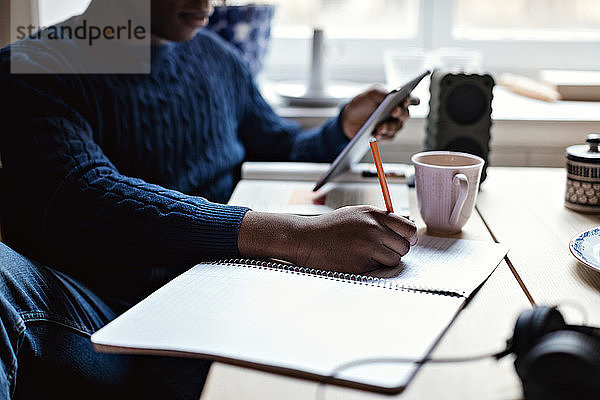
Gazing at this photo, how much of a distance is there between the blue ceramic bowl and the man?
0.34 m

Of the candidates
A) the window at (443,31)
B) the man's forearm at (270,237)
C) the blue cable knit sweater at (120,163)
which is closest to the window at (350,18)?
the window at (443,31)

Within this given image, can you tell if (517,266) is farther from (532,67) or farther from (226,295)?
(532,67)

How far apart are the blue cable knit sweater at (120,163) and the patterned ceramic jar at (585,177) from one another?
492 mm

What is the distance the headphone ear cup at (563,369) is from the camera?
497 millimetres

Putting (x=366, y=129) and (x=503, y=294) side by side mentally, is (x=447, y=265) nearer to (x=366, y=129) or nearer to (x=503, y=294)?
(x=503, y=294)

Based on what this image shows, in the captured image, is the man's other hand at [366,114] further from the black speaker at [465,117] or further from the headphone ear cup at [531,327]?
the headphone ear cup at [531,327]

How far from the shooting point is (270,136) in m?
1.55

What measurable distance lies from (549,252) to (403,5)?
126cm

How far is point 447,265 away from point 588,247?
0.19m

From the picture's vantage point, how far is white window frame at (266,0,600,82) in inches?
76.2

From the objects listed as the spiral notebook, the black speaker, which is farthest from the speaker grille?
the spiral notebook

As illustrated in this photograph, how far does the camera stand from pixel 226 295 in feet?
2.28

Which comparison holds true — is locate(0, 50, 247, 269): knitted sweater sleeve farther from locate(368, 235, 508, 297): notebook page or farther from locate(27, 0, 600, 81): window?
locate(27, 0, 600, 81): window

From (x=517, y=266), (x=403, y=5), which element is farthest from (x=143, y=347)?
(x=403, y=5)
